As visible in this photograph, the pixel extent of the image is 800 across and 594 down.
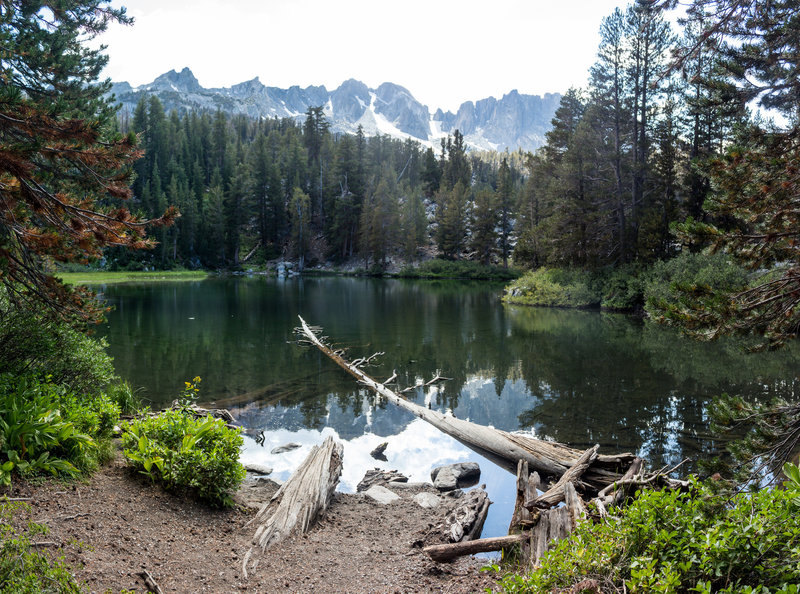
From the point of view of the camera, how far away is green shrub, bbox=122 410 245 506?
236 inches

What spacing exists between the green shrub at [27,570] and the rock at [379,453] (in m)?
6.60

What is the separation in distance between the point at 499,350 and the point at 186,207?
7111 cm

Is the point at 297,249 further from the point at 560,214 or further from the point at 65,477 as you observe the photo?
the point at 65,477

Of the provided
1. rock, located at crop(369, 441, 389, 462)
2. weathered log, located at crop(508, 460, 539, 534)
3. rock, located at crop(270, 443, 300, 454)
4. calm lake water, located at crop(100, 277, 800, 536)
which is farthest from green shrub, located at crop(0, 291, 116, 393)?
weathered log, located at crop(508, 460, 539, 534)

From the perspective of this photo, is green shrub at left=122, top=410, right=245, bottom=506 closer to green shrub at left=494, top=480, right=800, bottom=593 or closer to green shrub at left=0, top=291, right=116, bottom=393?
green shrub at left=0, top=291, right=116, bottom=393

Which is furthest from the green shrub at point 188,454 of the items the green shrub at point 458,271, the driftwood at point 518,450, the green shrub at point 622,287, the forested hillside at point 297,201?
the forested hillside at point 297,201

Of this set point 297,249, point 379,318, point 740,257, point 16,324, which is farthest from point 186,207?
point 740,257

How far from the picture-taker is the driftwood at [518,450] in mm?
6770

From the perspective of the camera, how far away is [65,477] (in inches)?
211

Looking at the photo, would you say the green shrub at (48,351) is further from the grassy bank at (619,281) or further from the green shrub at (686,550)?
the grassy bank at (619,281)

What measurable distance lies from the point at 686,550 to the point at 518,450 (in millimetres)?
5491

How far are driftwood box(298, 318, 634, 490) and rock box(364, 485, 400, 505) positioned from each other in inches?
92.7

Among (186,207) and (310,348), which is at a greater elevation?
(186,207)

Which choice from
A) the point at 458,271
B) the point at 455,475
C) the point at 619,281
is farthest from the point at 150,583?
the point at 458,271
